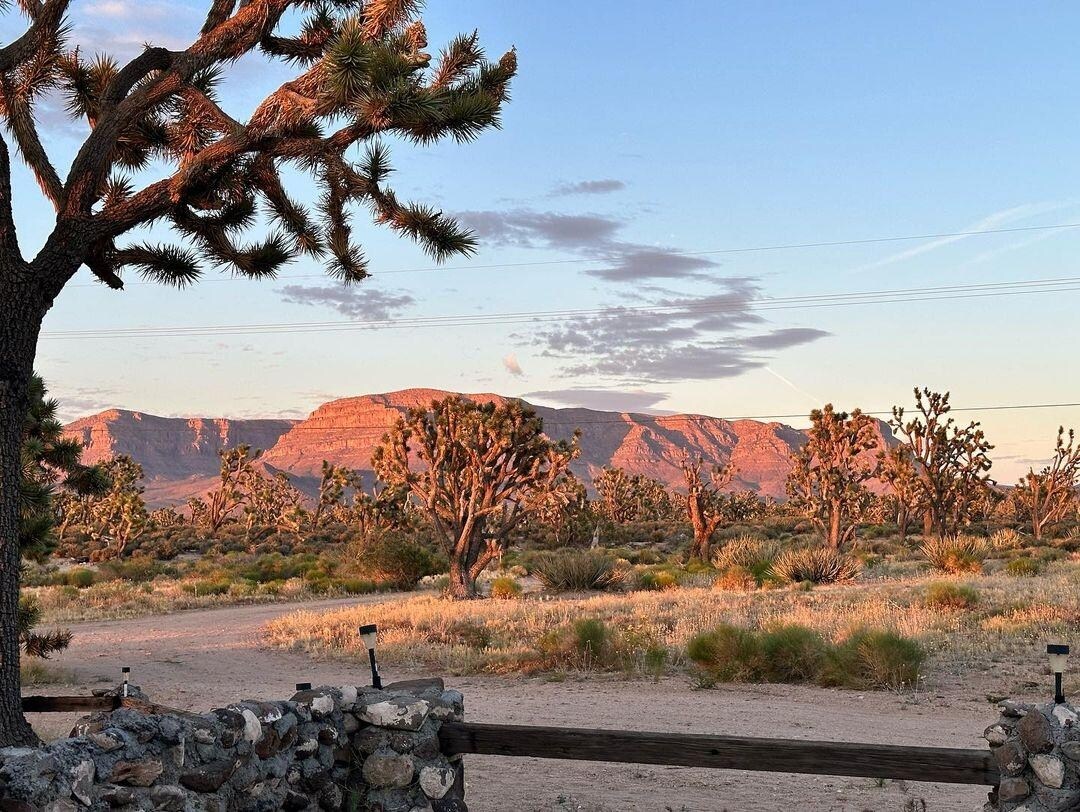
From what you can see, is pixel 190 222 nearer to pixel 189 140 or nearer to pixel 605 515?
pixel 189 140

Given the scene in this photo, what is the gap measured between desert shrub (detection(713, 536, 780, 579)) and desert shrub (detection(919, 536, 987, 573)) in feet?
14.7

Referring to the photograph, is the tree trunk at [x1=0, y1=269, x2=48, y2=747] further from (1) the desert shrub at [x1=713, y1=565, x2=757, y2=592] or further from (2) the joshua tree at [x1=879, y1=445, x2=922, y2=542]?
(2) the joshua tree at [x1=879, y1=445, x2=922, y2=542]

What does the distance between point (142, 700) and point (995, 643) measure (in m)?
12.2

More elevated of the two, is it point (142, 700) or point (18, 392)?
point (18, 392)

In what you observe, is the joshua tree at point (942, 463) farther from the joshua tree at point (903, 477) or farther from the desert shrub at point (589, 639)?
the desert shrub at point (589, 639)

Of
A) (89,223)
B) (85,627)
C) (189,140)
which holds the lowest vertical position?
(85,627)

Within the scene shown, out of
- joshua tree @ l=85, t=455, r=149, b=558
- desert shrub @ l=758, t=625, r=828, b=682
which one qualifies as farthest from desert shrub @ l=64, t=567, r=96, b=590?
desert shrub @ l=758, t=625, r=828, b=682

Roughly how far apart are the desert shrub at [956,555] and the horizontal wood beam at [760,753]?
971 inches

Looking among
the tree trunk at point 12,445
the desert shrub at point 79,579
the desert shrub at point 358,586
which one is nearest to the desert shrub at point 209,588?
the desert shrub at point 358,586

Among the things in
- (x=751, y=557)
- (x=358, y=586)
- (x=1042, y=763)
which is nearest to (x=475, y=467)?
(x=358, y=586)

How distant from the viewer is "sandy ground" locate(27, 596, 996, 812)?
8.23m

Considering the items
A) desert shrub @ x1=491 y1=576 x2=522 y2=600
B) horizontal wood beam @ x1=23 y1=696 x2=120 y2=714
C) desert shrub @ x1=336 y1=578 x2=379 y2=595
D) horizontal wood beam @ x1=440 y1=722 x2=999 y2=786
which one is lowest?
desert shrub @ x1=336 y1=578 x2=379 y2=595

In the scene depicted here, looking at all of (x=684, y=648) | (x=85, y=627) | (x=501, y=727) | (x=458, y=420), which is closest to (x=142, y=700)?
(x=501, y=727)

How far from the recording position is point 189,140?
39.4 ft
